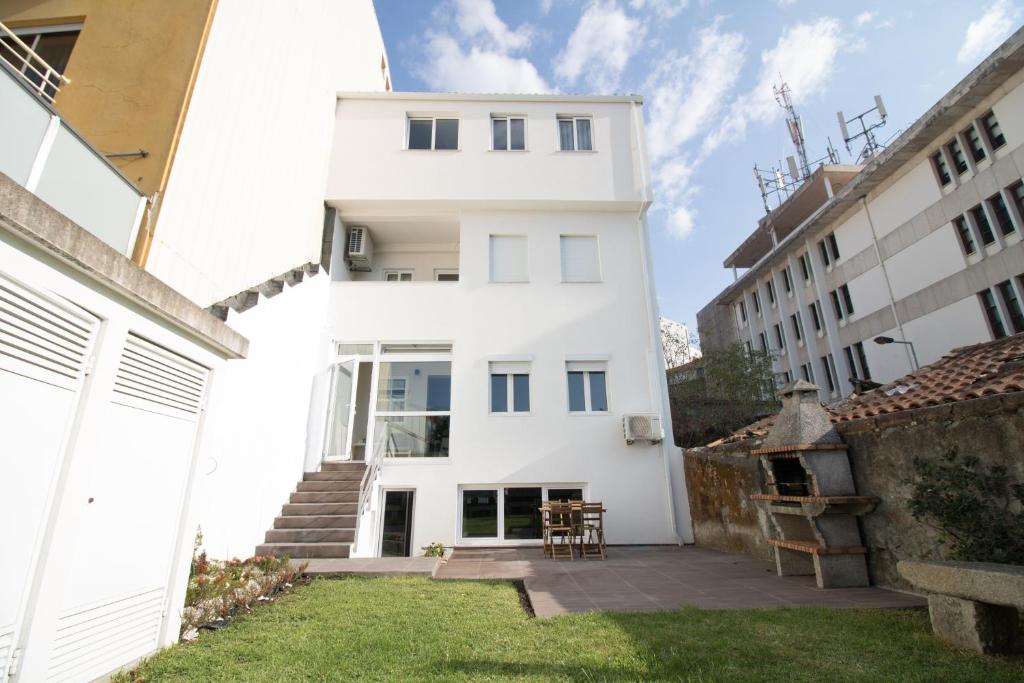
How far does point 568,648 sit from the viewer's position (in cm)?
351

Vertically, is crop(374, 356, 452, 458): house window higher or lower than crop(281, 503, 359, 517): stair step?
higher

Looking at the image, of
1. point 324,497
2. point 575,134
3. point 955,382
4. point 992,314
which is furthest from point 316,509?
point 992,314

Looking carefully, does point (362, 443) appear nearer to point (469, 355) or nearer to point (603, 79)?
point (469, 355)

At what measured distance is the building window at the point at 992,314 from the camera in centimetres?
1352

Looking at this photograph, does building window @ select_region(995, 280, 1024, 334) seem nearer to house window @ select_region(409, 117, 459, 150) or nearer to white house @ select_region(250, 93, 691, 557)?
white house @ select_region(250, 93, 691, 557)

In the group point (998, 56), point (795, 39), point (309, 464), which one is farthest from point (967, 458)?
point (998, 56)

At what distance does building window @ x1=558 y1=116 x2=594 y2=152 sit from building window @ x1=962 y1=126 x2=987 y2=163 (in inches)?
483

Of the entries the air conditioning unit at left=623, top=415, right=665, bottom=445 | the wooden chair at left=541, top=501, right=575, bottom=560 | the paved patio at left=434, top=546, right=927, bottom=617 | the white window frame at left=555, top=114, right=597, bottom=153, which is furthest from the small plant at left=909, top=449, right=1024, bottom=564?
the white window frame at left=555, top=114, right=597, bottom=153

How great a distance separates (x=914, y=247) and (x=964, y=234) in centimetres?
158

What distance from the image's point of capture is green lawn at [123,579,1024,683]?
303 cm

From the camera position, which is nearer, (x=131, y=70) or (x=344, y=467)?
(x=131, y=70)

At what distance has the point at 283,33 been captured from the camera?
29.8ft

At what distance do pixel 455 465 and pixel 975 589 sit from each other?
8039mm

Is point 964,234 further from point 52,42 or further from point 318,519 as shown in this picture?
point 52,42
